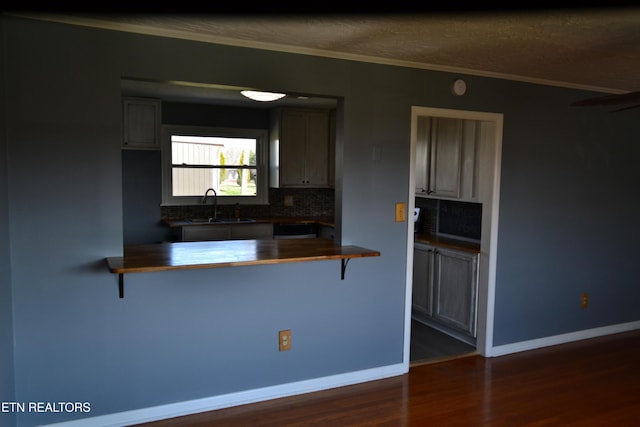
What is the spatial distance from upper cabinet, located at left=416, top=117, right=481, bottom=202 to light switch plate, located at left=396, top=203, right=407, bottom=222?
1.03m

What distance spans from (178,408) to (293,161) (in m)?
3.45

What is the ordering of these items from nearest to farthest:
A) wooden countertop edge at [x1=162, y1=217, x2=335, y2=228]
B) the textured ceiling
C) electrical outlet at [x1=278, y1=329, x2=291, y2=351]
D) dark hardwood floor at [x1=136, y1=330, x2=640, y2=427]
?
the textured ceiling, dark hardwood floor at [x1=136, y1=330, x2=640, y2=427], electrical outlet at [x1=278, y1=329, x2=291, y2=351], wooden countertop edge at [x1=162, y1=217, x2=335, y2=228]

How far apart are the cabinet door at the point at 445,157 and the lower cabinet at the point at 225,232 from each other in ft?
6.08

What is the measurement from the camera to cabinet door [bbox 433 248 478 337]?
417 cm

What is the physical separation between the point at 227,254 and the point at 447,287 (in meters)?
2.28

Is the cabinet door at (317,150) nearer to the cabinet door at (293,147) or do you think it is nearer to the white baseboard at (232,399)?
the cabinet door at (293,147)

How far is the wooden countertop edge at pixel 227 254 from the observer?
103 inches

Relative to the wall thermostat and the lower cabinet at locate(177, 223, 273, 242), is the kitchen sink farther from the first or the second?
the wall thermostat

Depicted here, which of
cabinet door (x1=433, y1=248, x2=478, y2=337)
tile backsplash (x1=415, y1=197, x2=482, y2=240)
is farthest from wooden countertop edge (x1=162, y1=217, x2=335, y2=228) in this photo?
cabinet door (x1=433, y1=248, x2=478, y2=337)

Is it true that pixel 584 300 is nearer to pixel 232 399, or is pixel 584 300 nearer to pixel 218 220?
pixel 232 399

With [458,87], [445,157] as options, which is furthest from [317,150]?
[458,87]

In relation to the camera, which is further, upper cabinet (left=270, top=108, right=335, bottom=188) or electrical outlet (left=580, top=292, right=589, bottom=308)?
upper cabinet (left=270, top=108, right=335, bottom=188)

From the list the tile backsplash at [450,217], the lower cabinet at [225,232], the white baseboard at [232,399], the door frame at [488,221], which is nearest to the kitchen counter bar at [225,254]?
the white baseboard at [232,399]

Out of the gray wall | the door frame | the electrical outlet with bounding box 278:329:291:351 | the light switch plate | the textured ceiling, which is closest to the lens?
the textured ceiling
